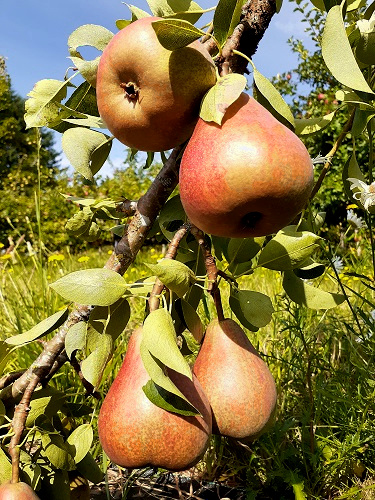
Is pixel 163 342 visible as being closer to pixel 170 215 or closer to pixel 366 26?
pixel 170 215

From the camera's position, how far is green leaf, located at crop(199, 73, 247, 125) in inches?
19.2

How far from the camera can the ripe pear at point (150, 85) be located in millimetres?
516

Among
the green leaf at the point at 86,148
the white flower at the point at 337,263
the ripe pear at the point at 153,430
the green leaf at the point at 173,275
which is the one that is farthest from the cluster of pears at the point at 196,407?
the white flower at the point at 337,263

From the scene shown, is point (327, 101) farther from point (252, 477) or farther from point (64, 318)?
point (64, 318)

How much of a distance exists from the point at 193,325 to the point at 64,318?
213 millimetres

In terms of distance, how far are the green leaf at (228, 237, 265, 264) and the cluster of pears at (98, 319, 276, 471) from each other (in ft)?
0.29

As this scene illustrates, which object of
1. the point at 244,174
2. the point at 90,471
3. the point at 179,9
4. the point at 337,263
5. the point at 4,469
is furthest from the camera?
the point at 337,263

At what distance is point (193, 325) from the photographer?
25.7 inches

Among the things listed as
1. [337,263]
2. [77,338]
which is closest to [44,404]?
[77,338]

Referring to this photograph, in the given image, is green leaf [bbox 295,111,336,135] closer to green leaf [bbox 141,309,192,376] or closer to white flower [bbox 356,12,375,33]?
white flower [bbox 356,12,375,33]

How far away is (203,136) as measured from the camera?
1.65ft

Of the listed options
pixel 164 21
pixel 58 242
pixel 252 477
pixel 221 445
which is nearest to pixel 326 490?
pixel 252 477

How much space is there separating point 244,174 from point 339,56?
0.59 feet

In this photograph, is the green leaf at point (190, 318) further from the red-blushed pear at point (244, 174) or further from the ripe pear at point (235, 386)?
the red-blushed pear at point (244, 174)
